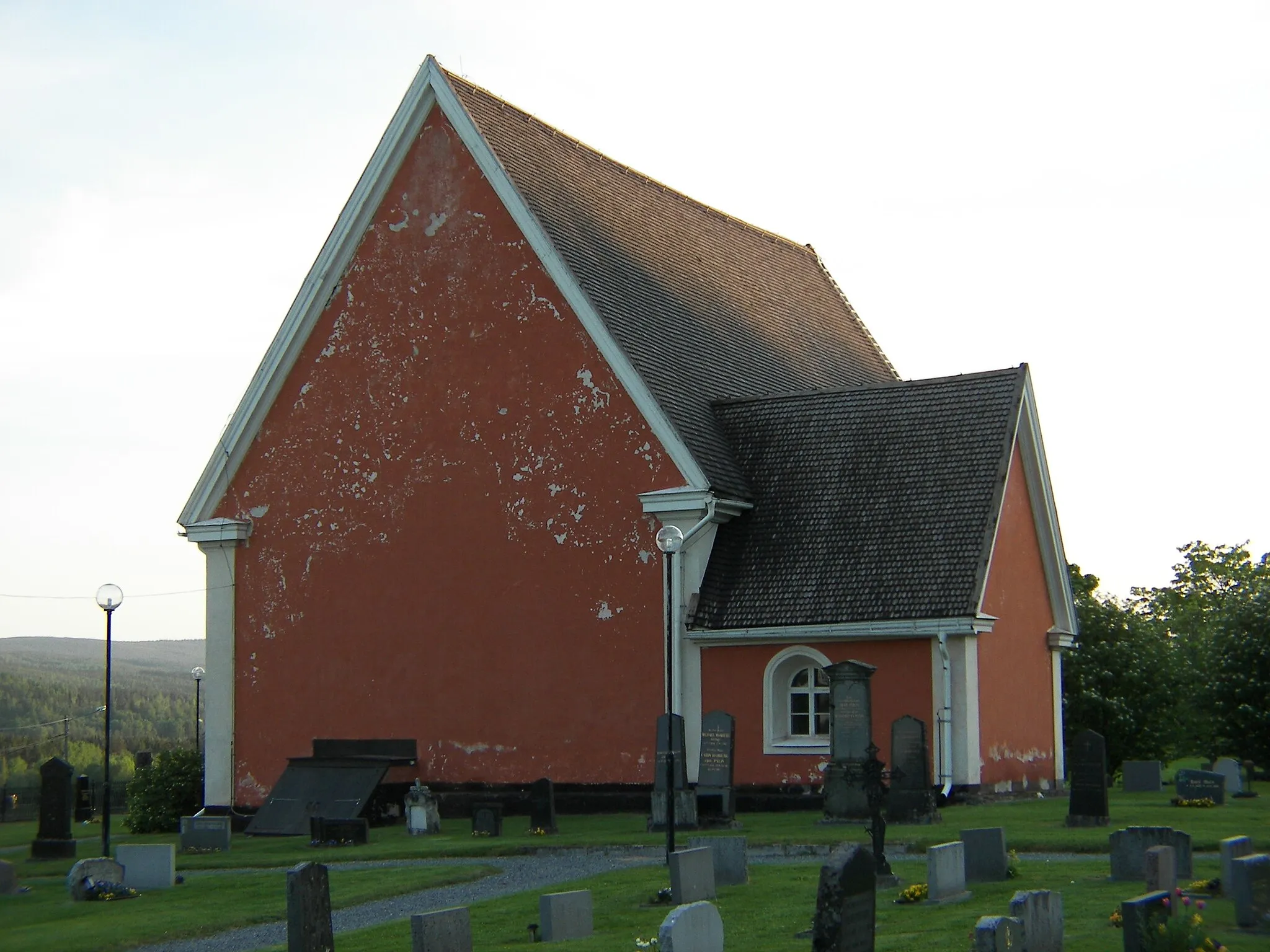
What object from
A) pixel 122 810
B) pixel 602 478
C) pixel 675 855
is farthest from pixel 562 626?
pixel 122 810

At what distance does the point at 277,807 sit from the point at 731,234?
1744 centimetres

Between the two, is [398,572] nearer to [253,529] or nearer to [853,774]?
[253,529]

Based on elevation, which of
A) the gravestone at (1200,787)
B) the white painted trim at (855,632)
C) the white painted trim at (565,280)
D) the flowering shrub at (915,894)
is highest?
the white painted trim at (565,280)

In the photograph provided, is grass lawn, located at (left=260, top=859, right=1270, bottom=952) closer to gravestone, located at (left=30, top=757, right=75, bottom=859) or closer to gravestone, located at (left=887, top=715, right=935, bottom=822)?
gravestone, located at (left=887, top=715, right=935, bottom=822)

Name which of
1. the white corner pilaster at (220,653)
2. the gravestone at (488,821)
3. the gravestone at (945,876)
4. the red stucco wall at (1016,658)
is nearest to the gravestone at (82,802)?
the white corner pilaster at (220,653)

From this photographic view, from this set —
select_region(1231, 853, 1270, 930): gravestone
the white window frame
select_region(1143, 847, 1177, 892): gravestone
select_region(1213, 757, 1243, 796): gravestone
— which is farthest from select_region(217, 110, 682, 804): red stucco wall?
select_region(1231, 853, 1270, 930): gravestone

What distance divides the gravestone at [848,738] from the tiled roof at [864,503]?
256 centimetres

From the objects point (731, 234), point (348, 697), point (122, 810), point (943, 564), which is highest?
point (731, 234)

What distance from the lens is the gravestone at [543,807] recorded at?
24.9 m

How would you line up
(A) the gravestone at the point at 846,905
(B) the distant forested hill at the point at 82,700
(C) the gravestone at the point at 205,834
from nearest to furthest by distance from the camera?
1. (A) the gravestone at the point at 846,905
2. (C) the gravestone at the point at 205,834
3. (B) the distant forested hill at the point at 82,700

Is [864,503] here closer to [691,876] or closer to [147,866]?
[691,876]

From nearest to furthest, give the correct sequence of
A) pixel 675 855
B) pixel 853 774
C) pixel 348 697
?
1. pixel 675 855
2. pixel 853 774
3. pixel 348 697

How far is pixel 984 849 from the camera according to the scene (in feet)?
57.1

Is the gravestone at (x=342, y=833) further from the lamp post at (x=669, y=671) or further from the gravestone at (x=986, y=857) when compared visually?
the gravestone at (x=986, y=857)
